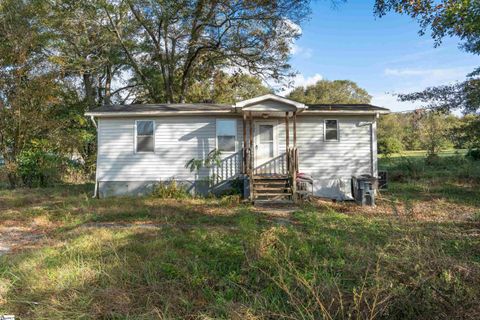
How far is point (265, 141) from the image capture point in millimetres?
10641

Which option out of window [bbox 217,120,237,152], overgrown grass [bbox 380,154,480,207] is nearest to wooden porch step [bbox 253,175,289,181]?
window [bbox 217,120,237,152]

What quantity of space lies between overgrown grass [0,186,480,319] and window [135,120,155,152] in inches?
189

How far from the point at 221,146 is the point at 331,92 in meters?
32.1

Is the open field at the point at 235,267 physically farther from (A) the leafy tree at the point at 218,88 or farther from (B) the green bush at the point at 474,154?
(B) the green bush at the point at 474,154

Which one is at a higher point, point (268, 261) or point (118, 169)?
point (118, 169)

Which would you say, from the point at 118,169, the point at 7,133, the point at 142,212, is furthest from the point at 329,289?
the point at 7,133

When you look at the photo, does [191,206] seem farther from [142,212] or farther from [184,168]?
[184,168]

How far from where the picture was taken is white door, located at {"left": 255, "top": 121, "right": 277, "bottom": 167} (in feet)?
34.8

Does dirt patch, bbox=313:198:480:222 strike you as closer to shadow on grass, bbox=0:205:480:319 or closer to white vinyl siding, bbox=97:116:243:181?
shadow on grass, bbox=0:205:480:319

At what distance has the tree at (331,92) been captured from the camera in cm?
3810

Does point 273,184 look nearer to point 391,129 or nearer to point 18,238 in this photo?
point 18,238

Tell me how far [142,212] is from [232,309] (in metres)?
5.33

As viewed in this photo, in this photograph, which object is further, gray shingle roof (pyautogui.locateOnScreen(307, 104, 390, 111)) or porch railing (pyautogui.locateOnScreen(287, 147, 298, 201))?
gray shingle roof (pyautogui.locateOnScreen(307, 104, 390, 111))

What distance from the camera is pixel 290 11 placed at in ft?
42.0
